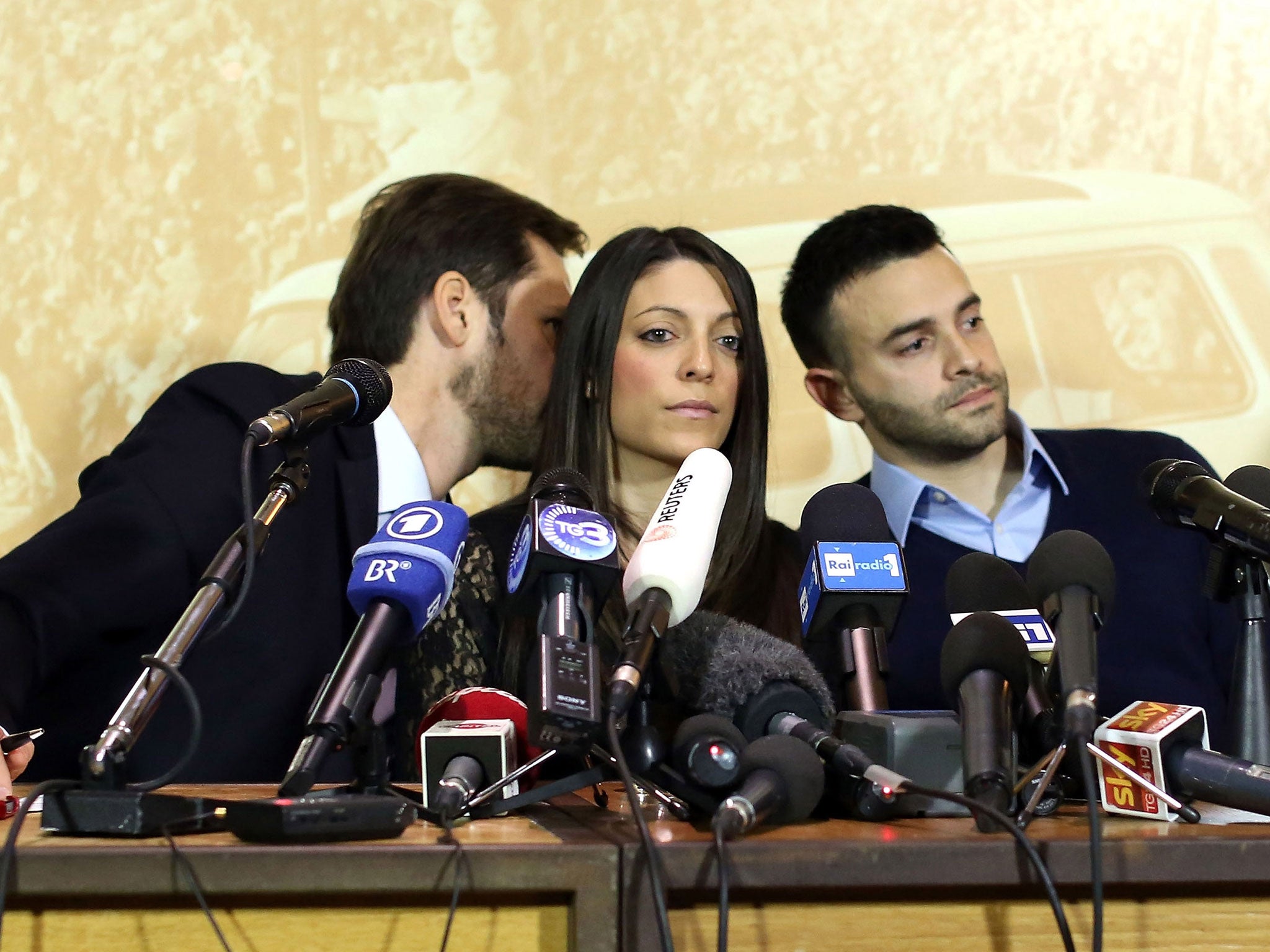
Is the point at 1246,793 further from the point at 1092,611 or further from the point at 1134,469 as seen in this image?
the point at 1134,469

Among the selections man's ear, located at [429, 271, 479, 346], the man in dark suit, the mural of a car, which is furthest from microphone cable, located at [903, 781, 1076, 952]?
the mural of a car

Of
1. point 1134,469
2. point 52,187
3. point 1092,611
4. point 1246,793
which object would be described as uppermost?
point 52,187

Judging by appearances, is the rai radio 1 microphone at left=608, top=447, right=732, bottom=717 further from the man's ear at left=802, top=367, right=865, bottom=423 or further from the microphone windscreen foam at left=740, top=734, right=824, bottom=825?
the man's ear at left=802, top=367, right=865, bottom=423

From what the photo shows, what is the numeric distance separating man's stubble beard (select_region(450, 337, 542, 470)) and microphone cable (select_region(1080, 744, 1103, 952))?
155 centimetres

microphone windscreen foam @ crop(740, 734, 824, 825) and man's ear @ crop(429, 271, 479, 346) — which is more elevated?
man's ear @ crop(429, 271, 479, 346)

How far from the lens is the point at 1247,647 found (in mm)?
1244

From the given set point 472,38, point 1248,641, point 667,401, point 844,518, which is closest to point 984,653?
point 844,518

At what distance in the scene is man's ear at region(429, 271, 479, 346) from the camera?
7.63ft

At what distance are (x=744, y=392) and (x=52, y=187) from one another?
156 cm

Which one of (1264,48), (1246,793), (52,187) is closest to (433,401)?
(52,187)

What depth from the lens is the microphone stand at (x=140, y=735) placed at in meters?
0.88

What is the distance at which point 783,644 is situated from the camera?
114cm

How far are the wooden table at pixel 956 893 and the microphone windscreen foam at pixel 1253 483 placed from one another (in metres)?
0.50

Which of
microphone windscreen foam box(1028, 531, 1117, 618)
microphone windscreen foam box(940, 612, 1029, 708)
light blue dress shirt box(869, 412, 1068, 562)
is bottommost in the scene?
light blue dress shirt box(869, 412, 1068, 562)
